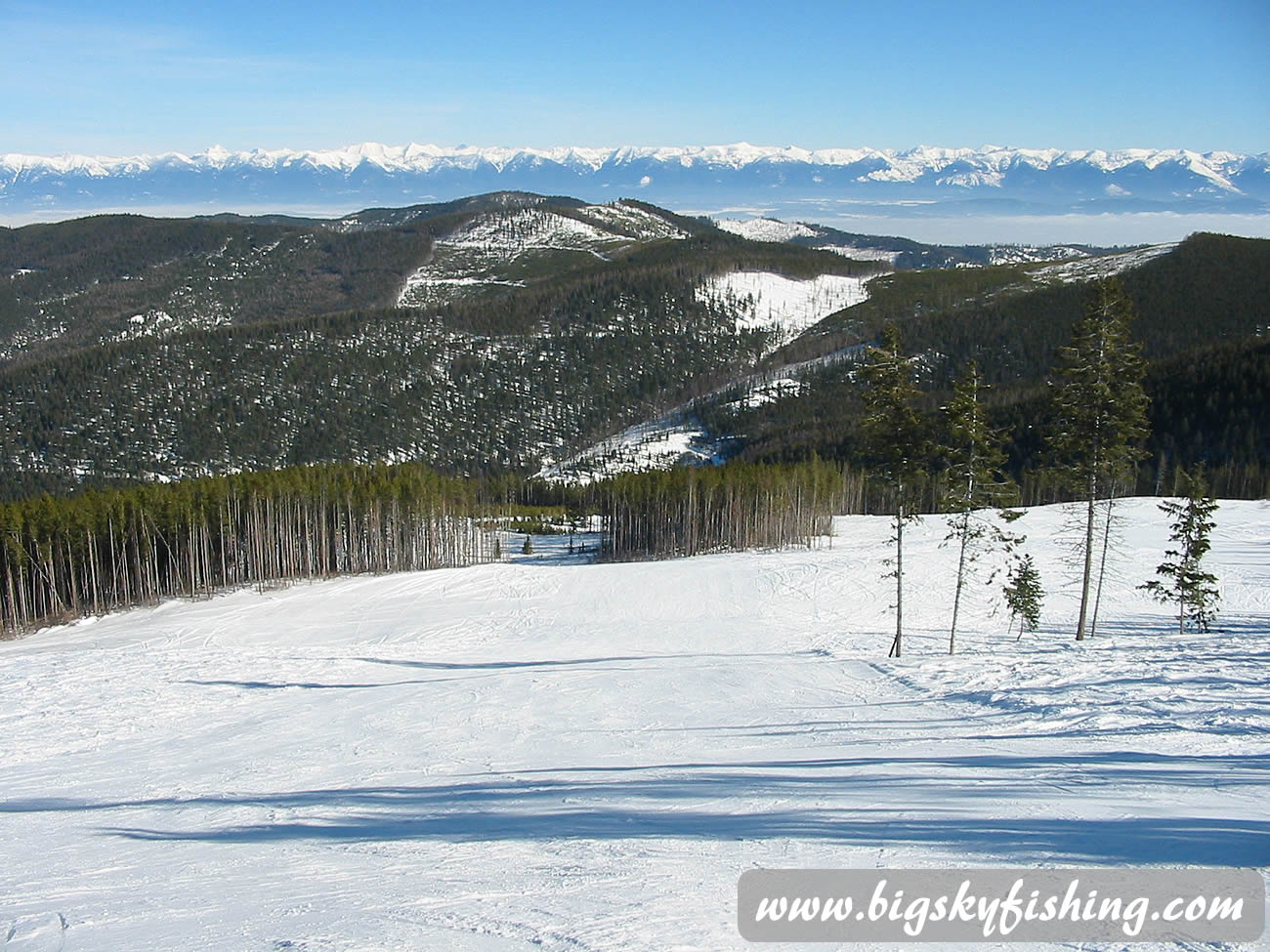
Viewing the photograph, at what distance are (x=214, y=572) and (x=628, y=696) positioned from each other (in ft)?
→ 173

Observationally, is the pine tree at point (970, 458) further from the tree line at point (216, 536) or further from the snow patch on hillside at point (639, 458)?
the snow patch on hillside at point (639, 458)

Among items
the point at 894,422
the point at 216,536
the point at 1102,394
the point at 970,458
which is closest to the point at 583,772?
the point at 894,422

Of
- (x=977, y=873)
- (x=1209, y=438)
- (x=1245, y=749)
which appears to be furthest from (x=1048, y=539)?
(x=1209, y=438)

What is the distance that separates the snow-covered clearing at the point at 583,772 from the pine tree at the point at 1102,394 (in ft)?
21.0

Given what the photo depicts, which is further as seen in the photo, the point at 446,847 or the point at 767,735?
the point at 767,735

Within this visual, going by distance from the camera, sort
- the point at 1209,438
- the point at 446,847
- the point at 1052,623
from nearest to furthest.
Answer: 1. the point at 446,847
2. the point at 1052,623
3. the point at 1209,438

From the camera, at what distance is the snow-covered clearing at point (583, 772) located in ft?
36.1

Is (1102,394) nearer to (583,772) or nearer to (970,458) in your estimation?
(970,458)

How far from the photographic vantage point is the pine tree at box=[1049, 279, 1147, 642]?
28.8 meters

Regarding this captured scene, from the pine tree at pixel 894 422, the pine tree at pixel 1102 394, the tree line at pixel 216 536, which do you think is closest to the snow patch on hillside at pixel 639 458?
the tree line at pixel 216 536

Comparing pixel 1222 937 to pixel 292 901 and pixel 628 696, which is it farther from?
pixel 628 696

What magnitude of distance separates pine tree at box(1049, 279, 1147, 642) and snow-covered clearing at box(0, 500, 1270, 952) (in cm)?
639

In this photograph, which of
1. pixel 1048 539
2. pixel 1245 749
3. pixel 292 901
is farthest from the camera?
pixel 1048 539

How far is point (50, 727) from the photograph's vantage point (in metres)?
27.2
